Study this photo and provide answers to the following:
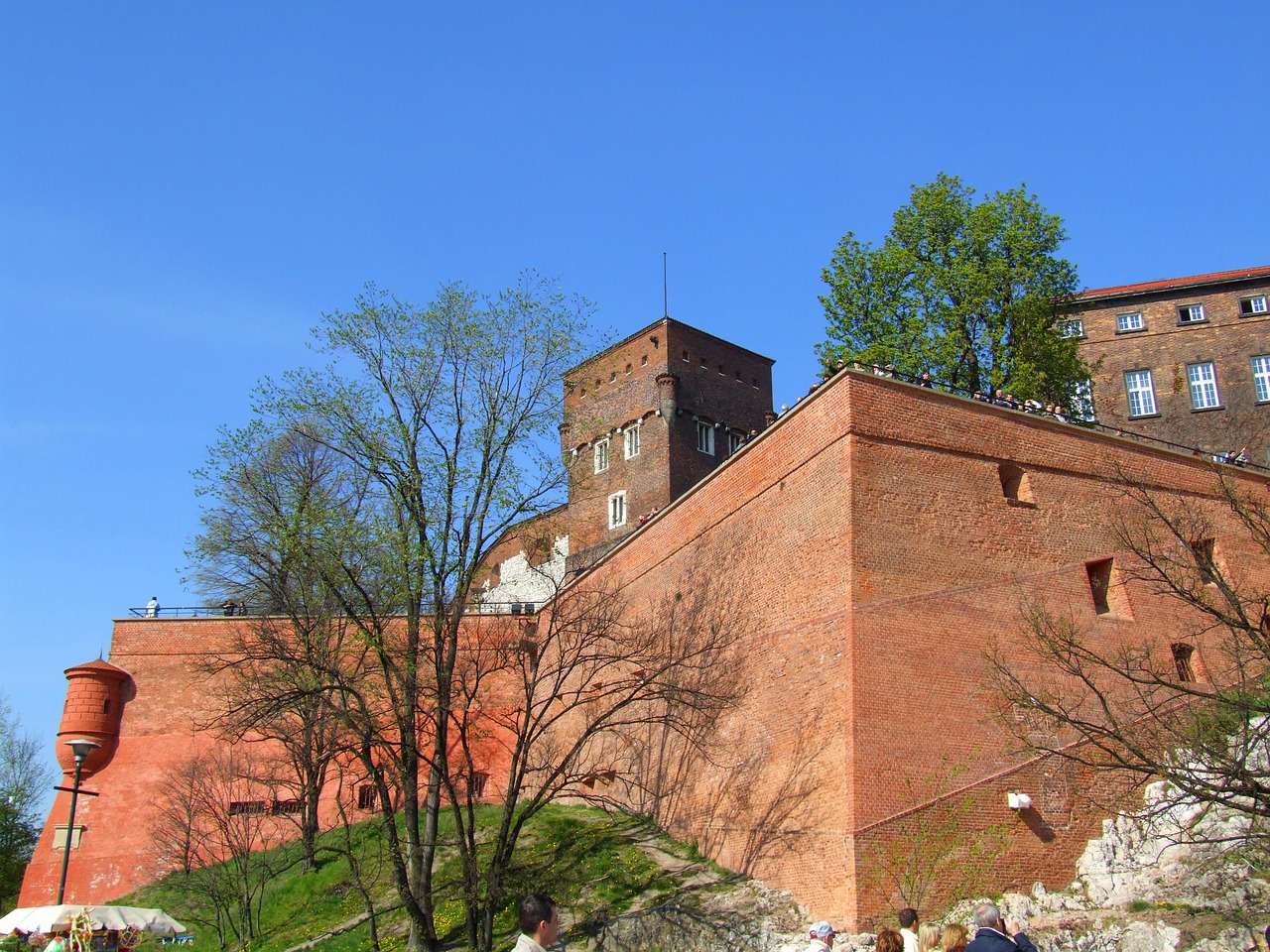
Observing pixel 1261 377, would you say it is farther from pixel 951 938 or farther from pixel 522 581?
pixel 951 938

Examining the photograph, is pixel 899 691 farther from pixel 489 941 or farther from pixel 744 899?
pixel 489 941

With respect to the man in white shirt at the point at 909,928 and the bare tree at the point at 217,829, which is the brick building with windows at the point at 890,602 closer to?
the man in white shirt at the point at 909,928

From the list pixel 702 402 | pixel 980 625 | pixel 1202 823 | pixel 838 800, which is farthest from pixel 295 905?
pixel 702 402

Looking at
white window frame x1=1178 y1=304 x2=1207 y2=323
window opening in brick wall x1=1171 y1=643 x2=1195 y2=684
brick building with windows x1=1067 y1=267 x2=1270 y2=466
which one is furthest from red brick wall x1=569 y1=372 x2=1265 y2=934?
white window frame x1=1178 y1=304 x2=1207 y2=323

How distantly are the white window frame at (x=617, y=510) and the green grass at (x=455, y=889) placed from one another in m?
14.2

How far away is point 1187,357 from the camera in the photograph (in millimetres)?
34656

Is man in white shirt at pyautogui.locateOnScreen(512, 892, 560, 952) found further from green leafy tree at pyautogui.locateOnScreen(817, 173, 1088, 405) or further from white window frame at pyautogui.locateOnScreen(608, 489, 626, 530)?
white window frame at pyautogui.locateOnScreen(608, 489, 626, 530)

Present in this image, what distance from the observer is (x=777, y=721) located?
1769cm

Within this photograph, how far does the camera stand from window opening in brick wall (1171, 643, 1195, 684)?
739 inches

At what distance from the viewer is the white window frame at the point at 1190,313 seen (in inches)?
1378

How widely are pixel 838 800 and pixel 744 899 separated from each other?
2.36 m

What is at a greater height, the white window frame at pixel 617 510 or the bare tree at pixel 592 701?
the white window frame at pixel 617 510

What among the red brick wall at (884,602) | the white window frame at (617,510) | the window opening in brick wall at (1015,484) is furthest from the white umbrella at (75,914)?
the white window frame at (617,510)

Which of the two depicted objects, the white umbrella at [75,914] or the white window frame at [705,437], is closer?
the white umbrella at [75,914]
